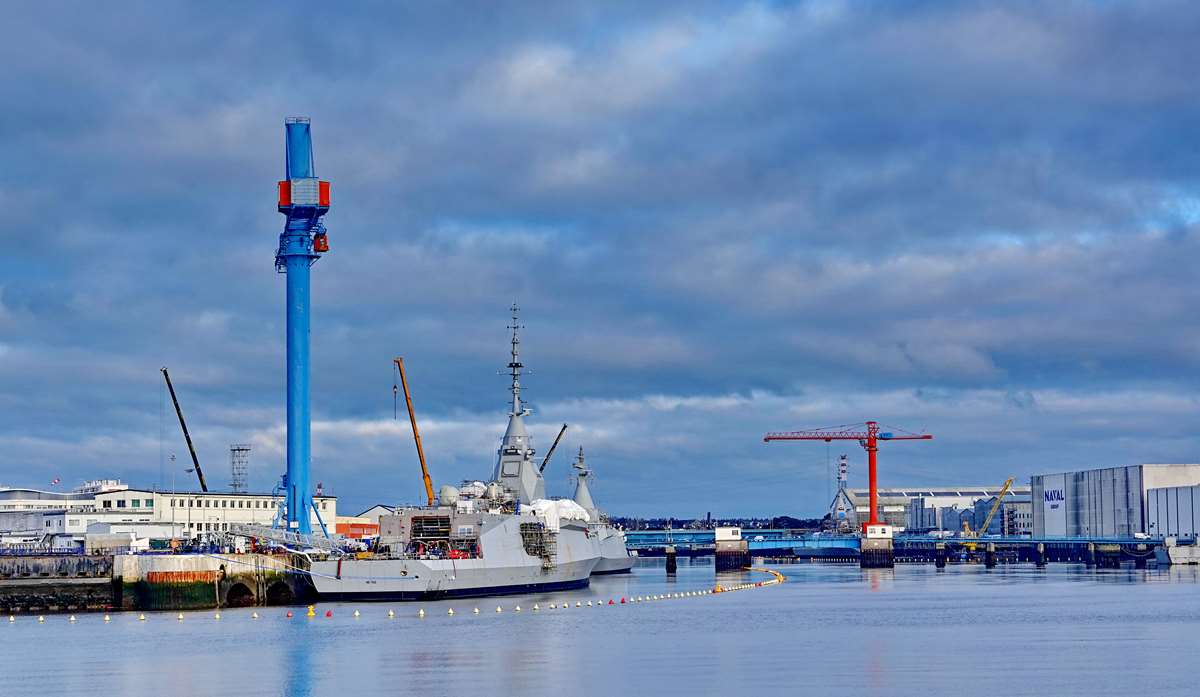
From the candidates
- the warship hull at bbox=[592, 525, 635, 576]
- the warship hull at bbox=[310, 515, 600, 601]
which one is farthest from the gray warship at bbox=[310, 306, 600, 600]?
the warship hull at bbox=[592, 525, 635, 576]

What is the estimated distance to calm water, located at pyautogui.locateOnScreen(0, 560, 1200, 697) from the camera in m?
55.4

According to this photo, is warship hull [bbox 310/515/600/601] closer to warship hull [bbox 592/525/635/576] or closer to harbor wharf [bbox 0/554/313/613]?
harbor wharf [bbox 0/554/313/613]

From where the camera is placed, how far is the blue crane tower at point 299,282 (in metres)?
117

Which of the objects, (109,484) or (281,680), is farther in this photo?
(109,484)

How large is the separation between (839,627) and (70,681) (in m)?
40.4

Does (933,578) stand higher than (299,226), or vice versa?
(299,226)

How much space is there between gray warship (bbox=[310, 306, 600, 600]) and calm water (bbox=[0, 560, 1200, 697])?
2.28 metres

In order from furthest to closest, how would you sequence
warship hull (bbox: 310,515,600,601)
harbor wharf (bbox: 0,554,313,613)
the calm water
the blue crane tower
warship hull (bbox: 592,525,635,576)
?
warship hull (bbox: 592,525,635,576)
the blue crane tower
warship hull (bbox: 310,515,600,601)
harbor wharf (bbox: 0,554,313,613)
the calm water

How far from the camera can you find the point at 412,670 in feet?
199

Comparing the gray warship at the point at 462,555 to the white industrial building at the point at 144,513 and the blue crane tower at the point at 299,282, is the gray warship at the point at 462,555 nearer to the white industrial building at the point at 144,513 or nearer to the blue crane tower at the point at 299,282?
the blue crane tower at the point at 299,282

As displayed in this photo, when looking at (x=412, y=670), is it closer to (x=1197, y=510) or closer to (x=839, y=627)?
(x=839, y=627)

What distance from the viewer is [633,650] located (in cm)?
6831

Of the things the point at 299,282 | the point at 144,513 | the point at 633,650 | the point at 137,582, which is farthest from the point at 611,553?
the point at 633,650

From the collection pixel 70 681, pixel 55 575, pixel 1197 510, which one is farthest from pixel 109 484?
pixel 1197 510
